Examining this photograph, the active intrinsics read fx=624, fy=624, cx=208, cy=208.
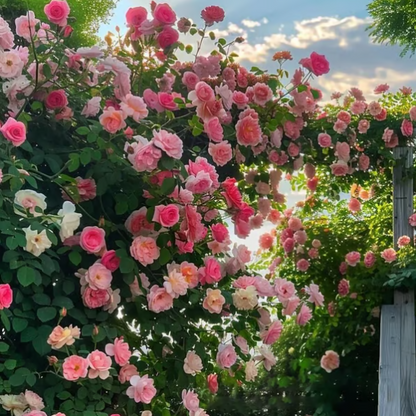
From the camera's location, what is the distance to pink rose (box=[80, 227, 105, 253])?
1782mm

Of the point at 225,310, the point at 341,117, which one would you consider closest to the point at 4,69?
the point at 225,310

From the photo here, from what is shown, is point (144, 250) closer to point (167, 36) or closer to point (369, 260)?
point (167, 36)

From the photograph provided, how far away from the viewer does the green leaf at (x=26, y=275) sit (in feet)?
5.26

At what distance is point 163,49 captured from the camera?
2484mm

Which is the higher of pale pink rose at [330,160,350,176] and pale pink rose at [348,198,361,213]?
pale pink rose at [348,198,361,213]

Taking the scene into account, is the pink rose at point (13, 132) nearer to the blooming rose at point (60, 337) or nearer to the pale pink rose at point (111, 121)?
the pale pink rose at point (111, 121)

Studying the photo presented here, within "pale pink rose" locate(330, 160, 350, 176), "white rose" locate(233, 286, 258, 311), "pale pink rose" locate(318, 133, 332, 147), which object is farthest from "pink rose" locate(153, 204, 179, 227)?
"pale pink rose" locate(330, 160, 350, 176)

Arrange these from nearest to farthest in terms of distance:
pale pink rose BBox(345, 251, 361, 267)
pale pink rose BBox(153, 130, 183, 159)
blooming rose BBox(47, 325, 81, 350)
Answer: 1. blooming rose BBox(47, 325, 81, 350)
2. pale pink rose BBox(153, 130, 183, 159)
3. pale pink rose BBox(345, 251, 361, 267)

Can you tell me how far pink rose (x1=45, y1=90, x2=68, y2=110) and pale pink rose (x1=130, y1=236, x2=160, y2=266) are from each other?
549 millimetres

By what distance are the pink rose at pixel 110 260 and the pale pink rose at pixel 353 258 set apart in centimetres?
233

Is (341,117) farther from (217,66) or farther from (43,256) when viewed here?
(43,256)

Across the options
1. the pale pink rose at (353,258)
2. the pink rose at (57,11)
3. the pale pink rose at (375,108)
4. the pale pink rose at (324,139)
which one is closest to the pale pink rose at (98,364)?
the pink rose at (57,11)

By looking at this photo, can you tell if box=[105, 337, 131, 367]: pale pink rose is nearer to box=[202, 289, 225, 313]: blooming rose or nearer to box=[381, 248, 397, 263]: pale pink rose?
box=[202, 289, 225, 313]: blooming rose

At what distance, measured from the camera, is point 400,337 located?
134 inches
